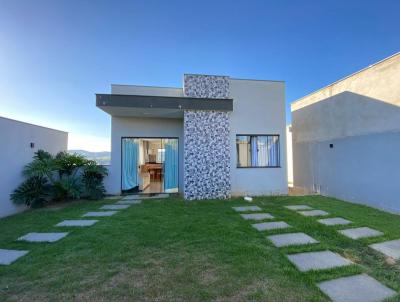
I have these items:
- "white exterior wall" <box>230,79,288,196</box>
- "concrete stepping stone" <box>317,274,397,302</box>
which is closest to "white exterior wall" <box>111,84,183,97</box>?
"white exterior wall" <box>230,79,288,196</box>

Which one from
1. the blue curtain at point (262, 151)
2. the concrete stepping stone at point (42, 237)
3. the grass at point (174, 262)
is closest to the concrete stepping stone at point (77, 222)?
the grass at point (174, 262)

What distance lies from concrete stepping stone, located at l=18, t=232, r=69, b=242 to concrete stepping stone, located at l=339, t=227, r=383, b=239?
5.35m

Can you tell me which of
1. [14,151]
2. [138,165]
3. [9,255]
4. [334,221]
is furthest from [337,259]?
[14,151]

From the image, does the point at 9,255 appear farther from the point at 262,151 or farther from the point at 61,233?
the point at 262,151

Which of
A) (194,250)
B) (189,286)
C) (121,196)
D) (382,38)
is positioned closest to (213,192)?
(121,196)

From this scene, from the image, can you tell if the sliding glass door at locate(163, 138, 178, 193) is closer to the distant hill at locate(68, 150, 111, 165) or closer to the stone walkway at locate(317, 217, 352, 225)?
the distant hill at locate(68, 150, 111, 165)

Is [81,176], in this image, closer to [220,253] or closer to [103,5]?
[103,5]

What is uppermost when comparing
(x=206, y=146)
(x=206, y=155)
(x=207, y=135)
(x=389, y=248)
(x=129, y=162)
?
(x=207, y=135)

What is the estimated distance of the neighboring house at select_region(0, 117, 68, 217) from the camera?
223 inches

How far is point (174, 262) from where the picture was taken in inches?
113

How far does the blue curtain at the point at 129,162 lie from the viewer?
8.34 m

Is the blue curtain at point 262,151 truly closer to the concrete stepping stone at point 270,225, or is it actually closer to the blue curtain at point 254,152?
the blue curtain at point 254,152

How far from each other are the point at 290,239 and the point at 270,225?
79cm

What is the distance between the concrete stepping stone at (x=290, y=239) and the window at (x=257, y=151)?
4205 mm
